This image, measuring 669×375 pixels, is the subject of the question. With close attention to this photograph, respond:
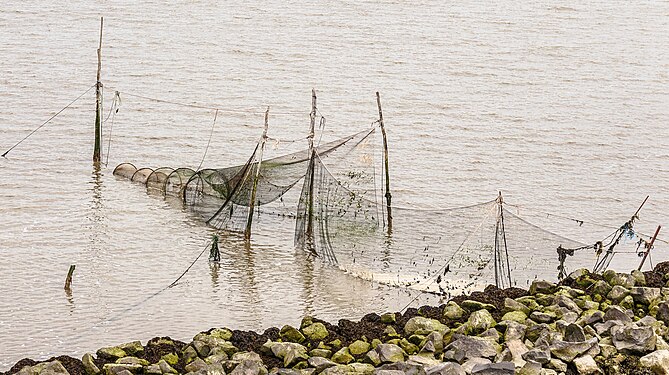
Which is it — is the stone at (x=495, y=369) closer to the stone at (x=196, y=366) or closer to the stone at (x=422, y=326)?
the stone at (x=422, y=326)

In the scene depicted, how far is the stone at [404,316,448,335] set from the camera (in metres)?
8.41

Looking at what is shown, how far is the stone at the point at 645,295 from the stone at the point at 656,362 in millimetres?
1248

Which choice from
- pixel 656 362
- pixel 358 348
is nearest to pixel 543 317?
pixel 656 362

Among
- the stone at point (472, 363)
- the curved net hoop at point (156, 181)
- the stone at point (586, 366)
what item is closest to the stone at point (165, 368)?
the stone at point (472, 363)

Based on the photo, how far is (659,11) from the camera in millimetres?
→ 29828

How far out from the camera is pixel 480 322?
8.46 m

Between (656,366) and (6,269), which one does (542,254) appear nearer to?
(656,366)

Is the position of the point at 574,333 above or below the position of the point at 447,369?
above

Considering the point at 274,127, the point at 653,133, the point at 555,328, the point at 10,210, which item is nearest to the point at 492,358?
the point at 555,328

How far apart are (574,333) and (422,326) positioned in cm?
122

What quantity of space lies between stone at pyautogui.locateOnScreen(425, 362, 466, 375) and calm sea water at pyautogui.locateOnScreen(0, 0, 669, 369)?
3.39 m

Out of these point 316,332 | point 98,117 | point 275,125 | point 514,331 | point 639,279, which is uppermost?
point 275,125

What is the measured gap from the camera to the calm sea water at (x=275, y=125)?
445 inches

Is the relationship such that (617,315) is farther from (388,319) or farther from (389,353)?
Answer: (389,353)
